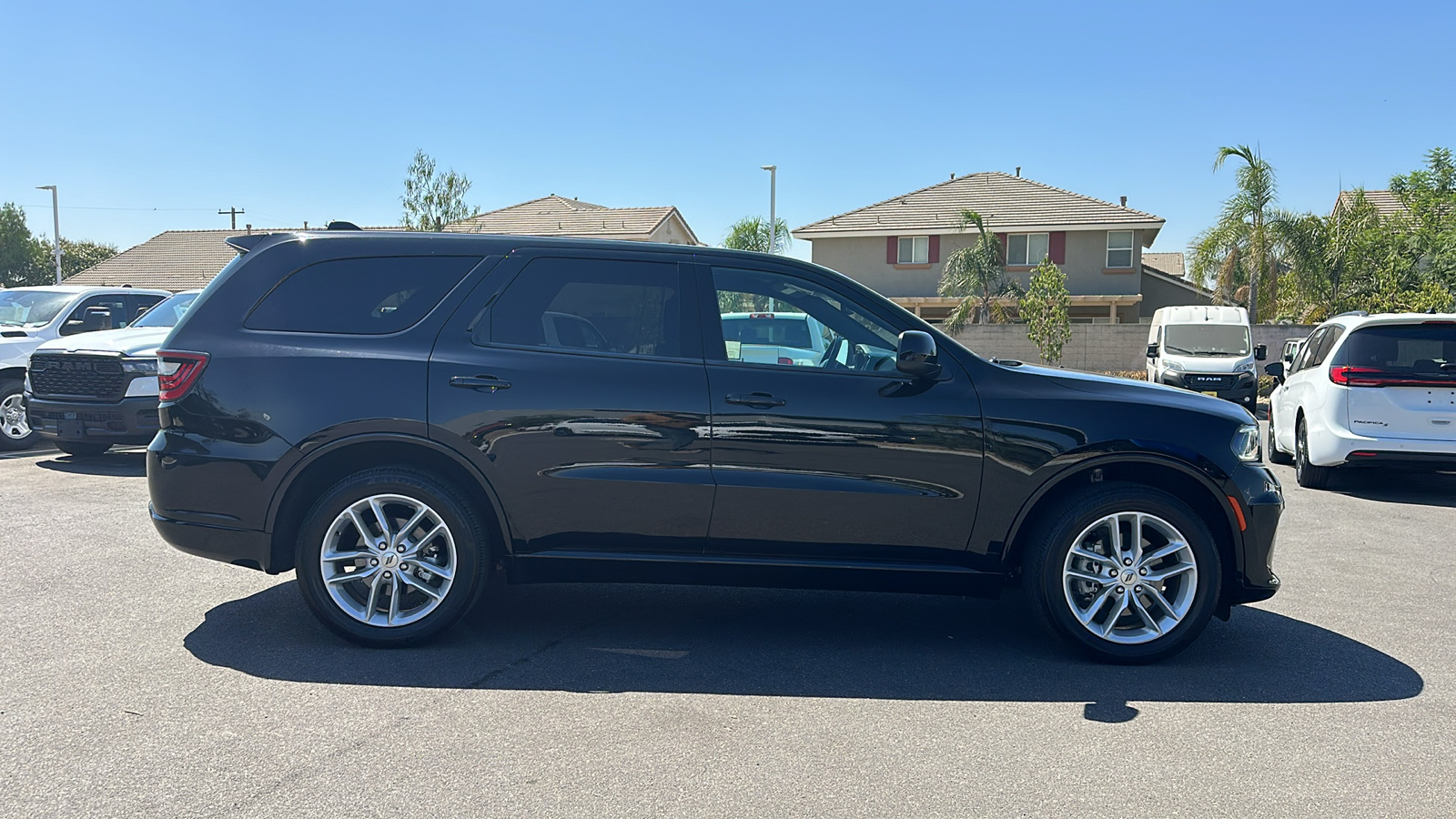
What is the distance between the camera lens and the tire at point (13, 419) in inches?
469

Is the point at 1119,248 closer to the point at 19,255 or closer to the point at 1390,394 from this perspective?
the point at 1390,394

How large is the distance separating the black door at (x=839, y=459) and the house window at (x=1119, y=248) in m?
33.9

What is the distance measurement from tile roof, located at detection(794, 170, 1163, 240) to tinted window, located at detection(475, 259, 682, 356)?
108 ft

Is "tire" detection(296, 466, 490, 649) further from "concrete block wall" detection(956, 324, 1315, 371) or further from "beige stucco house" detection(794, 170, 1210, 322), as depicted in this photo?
"beige stucco house" detection(794, 170, 1210, 322)

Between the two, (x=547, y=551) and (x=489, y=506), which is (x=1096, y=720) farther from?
(x=489, y=506)

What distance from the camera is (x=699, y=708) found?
4238mm

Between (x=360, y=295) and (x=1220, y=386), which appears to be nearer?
(x=360, y=295)

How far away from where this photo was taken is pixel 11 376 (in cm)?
1190

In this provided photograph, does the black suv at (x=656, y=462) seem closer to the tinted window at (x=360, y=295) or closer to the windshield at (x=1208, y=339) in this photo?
the tinted window at (x=360, y=295)

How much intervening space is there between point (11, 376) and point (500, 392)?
994 centimetres

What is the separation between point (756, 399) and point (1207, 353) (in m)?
17.2

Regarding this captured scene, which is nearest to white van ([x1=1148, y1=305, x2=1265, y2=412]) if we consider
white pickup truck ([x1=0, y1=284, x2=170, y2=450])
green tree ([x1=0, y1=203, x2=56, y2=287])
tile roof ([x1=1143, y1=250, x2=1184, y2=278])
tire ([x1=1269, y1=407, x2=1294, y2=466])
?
tire ([x1=1269, y1=407, x2=1294, y2=466])

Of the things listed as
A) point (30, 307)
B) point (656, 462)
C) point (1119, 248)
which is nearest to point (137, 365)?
point (30, 307)

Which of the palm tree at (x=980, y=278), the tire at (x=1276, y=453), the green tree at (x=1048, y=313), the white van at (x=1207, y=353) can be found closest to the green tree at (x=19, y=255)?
the palm tree at (x=980, y=278)
